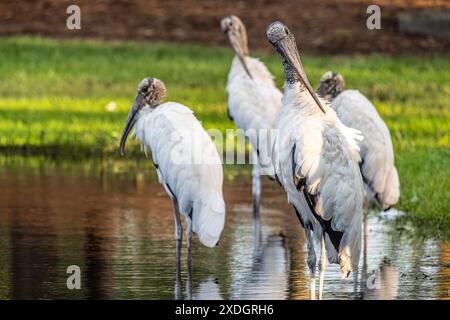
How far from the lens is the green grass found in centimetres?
1372

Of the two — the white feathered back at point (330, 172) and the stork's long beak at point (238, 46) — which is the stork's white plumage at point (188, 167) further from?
the stork's long beak at point (238, 46)

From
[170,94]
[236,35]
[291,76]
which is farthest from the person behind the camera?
[170,94]

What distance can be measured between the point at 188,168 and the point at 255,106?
10.9ft

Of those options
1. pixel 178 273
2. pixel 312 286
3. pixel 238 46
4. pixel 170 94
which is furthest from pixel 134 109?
pixel 170 94

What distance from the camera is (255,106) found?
42.8ft

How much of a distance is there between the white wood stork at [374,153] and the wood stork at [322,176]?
1.95m

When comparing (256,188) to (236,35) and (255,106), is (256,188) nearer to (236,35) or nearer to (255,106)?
(255,106)

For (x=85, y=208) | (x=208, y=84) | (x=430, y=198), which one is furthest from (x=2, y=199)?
(x=208, y=84)

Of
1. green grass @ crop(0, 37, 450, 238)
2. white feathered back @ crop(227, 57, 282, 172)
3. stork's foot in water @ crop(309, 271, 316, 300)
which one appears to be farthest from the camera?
green grass @ crop(0, 37, 450, 238)

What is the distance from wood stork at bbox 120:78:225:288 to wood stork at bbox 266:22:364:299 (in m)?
0.79

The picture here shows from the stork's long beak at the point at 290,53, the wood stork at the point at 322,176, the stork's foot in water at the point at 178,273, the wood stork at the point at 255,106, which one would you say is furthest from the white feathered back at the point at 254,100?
the wood stork at the point at 322,176

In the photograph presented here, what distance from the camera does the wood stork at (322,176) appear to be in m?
8.46

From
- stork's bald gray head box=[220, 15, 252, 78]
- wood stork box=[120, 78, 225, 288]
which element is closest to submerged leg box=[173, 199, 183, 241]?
wood stork box=[120, 78, 225, 288]

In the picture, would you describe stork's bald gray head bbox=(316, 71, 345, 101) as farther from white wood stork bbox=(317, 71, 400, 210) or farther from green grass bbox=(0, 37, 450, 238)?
green grass bbox=(0, 37, 450, 238)
